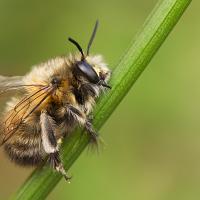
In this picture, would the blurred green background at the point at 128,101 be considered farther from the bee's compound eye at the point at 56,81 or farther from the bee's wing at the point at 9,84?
the bee's compound eye at the point at 56,81

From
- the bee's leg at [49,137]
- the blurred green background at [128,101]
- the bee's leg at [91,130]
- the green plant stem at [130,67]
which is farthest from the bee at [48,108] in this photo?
the blurred green background at [128,101]

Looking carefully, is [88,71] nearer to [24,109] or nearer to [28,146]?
[24,109]

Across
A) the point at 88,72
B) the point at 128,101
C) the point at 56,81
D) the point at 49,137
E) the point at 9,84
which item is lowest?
the point at 49,137

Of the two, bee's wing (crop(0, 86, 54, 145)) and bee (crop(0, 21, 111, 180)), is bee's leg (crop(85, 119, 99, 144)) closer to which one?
bee (crop(0, 21, 111, 180))

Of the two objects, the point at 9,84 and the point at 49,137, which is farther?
the point at 9,84

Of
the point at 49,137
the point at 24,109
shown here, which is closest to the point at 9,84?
the point at 24,109

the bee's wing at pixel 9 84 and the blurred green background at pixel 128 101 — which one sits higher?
the blurred green background at pixel 128 101
